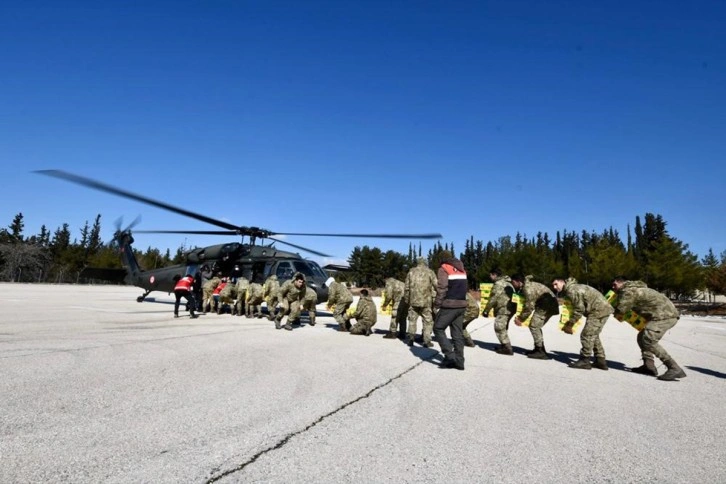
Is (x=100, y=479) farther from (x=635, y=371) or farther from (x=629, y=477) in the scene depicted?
(x=635, y=371)

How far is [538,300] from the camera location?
7797 mm

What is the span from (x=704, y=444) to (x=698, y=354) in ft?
24.8

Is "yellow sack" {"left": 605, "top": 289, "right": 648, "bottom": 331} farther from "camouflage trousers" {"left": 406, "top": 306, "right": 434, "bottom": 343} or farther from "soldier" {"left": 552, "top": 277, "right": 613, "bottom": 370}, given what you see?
"camouflage trousers" {"left": 406, "top": 306, "right": 434, "bottom": 343}

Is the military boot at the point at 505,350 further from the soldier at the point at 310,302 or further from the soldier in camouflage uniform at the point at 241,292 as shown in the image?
the soldier in camouflage uniform at the point at 241,292

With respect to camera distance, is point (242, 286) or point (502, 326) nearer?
point (502, 326)

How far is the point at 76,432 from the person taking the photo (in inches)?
113

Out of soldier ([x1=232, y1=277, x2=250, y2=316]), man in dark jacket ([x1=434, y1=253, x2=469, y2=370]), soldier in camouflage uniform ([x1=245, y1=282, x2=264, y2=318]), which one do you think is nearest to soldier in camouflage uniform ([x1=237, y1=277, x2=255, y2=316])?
soldier ([x1=232, y1=277, x2=250, y2=316])

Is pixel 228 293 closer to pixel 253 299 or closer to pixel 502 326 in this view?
pixel 253 299

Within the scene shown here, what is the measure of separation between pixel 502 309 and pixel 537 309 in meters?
0.66

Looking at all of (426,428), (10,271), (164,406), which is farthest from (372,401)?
(10,271)

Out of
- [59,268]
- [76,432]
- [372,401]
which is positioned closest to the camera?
[76,432]

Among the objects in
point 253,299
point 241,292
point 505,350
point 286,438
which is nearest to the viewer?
point 286,438

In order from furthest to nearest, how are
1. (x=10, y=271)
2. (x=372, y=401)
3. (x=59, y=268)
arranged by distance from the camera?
(x=59, y=268), (x=10, y=271), (x=372, y=401)

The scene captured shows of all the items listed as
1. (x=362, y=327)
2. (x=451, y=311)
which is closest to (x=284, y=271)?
(x=362, y=327)
